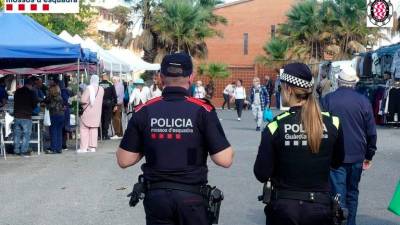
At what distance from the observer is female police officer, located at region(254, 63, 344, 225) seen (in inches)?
200

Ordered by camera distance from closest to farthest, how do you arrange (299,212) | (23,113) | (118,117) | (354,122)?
1. (299,212)
2. (354,122)
3. (23,113)
4. (118,117)

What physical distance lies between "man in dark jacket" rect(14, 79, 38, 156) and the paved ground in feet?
1.44

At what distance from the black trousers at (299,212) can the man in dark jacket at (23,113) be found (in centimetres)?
1174

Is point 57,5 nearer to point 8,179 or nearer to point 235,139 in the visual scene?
point 8,179

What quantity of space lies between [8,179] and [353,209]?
7.09 m

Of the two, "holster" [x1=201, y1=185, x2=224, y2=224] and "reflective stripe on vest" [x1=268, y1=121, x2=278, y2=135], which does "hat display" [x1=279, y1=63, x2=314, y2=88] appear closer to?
"reflective stripe on vest" [x1=268, y1=121, x2=278, y2=135]

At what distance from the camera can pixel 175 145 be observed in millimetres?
5020

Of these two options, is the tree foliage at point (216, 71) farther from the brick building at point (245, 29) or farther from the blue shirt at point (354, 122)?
the blue shirt at point (354, 122)

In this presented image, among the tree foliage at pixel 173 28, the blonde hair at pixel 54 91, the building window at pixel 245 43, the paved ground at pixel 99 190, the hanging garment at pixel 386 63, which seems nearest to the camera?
the paved ground at pixel 99 190

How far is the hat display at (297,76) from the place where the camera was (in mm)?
5254

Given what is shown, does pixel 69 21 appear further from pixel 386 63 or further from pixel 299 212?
pixel 299 212

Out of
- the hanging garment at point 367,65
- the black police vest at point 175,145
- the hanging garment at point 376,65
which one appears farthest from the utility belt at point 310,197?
the hanging garment at point 367,65

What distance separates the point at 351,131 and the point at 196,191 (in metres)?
2.84

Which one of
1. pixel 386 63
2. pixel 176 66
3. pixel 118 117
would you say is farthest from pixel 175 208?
pixel 386 63
